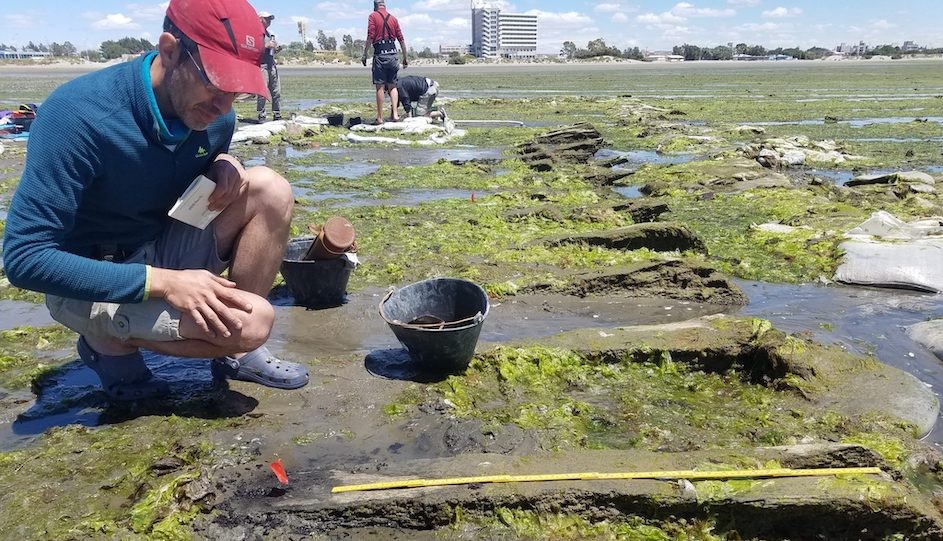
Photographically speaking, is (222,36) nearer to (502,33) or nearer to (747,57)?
(747,57)

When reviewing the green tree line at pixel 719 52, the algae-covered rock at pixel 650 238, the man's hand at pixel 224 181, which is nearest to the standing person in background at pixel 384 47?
the algae-covered rock at pixel 650 238

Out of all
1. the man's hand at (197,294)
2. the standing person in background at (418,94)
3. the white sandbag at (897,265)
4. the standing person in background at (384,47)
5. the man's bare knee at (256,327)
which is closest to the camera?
the man's hand at (197,294)

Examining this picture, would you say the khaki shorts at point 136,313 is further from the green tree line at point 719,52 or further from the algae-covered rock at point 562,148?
the green tree line at point 719,52

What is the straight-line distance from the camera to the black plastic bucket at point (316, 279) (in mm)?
4535

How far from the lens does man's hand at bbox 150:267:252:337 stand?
2.60 m

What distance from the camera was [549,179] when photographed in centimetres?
978

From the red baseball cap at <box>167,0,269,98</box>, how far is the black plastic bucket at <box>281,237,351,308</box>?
2.08 meters

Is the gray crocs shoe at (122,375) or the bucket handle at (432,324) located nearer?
the gray crocs shoe at (122,375)

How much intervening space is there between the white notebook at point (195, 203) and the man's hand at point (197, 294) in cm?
33

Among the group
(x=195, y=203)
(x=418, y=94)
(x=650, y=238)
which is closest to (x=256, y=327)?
(x=195, y=203)

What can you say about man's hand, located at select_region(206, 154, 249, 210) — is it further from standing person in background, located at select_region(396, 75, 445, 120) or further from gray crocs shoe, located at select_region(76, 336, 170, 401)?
standing person in background, located at select_region(396, 75, 445, 120)

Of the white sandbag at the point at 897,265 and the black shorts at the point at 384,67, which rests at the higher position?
the black shorts at the point at 384,67

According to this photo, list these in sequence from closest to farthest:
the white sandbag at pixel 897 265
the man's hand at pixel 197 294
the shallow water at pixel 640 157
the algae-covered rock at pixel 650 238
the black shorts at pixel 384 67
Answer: the man's hand at pixel 197 294
the white sandbag at pixel 897 265
the algae-covered rock at pixel 650 238
the shallow water at pixel 640 157
the black shorts at pixel 384 67

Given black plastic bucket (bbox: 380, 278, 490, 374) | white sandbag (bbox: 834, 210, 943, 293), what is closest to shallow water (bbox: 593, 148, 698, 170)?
white sandbag (bbox: 834, 210, 943, 293)
